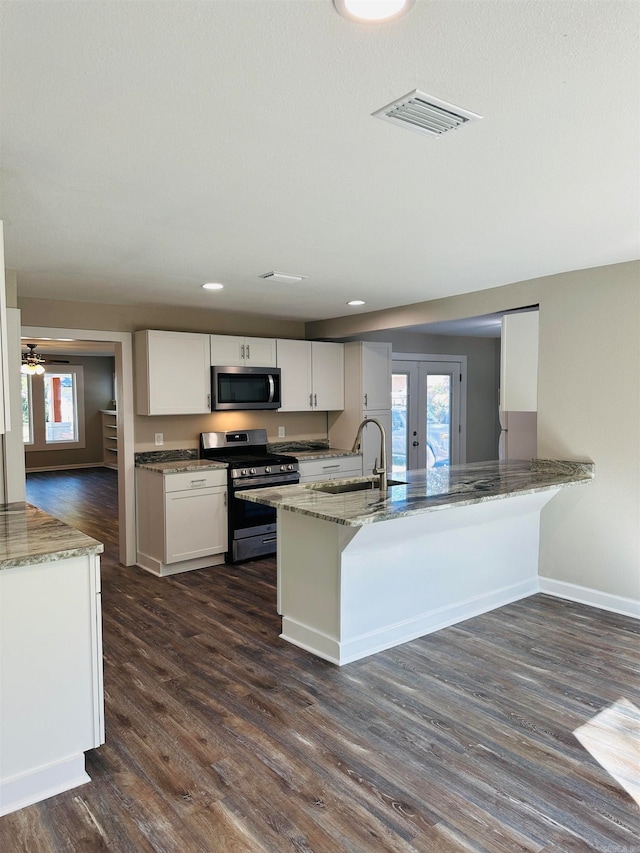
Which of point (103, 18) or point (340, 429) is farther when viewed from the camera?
point (340, 429)

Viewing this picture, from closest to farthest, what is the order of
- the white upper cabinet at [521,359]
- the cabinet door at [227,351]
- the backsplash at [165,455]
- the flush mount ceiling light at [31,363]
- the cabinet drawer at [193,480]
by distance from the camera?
the white upper cabinet at [521,359] < the cabinet drawer at [193,480] < the backsplash at [165,455] < the cabinet door at [227,351] < the flush mount ceiling light at [31,363]

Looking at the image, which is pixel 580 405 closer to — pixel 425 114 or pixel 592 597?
pixel 592 597

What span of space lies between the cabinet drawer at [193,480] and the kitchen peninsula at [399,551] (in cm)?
158

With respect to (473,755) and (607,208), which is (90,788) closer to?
(473,755)

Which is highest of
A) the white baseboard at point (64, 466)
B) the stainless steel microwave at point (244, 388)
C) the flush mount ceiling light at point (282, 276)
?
the flush mount ceiling light at point (282, 276)

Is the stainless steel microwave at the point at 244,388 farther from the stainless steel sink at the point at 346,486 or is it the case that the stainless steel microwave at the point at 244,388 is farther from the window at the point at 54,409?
the window at the point at 54,409

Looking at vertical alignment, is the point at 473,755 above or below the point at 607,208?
below

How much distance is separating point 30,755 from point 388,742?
4.71 ft

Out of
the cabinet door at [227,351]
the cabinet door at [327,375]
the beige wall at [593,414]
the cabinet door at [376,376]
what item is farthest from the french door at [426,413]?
the beige wall at [593,414]

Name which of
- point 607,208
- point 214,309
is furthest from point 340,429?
point 607,208

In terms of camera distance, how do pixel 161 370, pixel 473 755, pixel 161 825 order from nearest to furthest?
pixel 161 825
pixel 473 755
pixel 161 370

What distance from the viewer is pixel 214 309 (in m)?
5.78

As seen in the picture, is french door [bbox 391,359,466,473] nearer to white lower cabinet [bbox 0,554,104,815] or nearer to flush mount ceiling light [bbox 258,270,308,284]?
flush mount ceiling light [bbox 258,270,308,284]

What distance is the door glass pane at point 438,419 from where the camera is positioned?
7980mm
